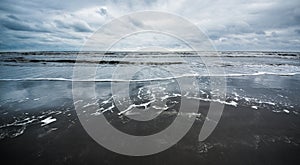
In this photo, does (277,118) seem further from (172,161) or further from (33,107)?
(33,107)

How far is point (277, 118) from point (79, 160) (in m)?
7.33

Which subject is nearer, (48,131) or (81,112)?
(48,131)

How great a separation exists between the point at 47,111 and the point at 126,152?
4.95 metres

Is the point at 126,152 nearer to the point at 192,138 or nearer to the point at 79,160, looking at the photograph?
the point at 79,160

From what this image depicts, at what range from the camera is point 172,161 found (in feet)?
13.2

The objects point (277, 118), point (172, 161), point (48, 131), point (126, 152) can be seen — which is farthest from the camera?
point (277, 118)

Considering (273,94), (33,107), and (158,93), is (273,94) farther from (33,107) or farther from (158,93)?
(33,107)

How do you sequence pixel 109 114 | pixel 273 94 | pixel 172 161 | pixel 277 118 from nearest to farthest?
pixel 172 161 → pixel 277 118 → pixel 109 114 → pixel 273 94

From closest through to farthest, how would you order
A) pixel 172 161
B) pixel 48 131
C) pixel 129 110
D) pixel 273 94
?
pixel 172 161 < pixel 48 131 < pixel 129 110 < pixel 273 94

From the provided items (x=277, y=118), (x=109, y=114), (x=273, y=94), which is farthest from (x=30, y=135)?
(x=273, y=94)

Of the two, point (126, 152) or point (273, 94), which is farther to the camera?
point (273, 94)

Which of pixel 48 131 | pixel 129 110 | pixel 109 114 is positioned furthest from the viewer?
pixel 129 110

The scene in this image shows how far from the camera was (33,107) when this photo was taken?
7.61 m

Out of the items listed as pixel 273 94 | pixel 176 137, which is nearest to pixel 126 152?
pixel 176 137
